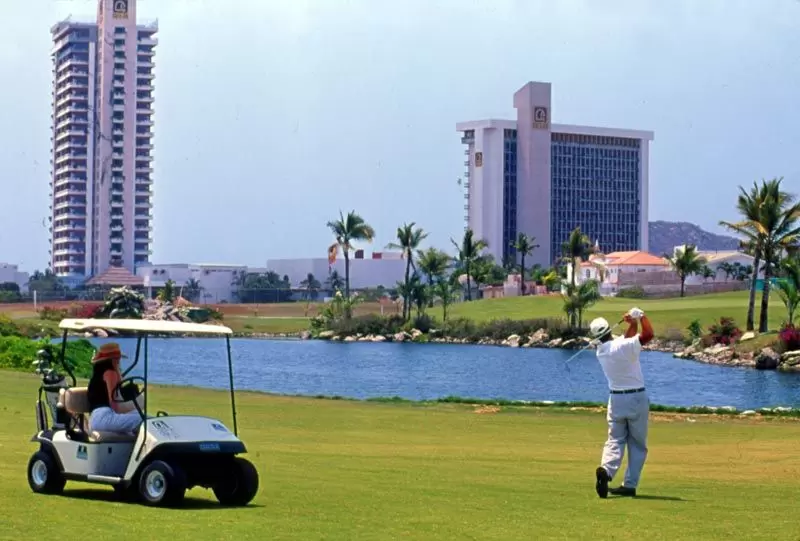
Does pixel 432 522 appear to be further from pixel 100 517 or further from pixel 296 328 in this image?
pixel 296 328

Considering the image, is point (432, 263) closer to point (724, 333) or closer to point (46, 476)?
point (724, 333)

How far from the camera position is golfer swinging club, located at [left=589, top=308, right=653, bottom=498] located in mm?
17031

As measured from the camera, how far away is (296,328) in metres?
164

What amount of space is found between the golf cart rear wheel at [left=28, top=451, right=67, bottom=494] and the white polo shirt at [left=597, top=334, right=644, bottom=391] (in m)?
6.32

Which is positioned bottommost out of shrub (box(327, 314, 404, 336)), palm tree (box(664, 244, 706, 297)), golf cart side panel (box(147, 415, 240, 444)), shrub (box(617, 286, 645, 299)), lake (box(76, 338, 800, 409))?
lake (box(76, 338, 800, 409))

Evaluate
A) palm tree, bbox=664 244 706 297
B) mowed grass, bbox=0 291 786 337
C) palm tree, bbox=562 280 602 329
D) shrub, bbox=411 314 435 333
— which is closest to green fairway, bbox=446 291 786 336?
mowed grass, bbox=0 291 786 337

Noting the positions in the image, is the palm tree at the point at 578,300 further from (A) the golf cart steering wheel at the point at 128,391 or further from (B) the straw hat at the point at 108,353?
(B) the straw hat at the point at 108,353

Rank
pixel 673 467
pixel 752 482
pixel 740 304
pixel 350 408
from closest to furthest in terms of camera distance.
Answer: pixel 752 482 → pixel 673 467 → pixel 350 408 → pixel 740 304

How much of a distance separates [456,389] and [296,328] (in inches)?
3850

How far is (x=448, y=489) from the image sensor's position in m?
18.0

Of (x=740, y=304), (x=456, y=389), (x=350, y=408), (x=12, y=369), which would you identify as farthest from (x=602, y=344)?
(x=740, y=304)

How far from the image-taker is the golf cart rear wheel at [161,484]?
596 inches

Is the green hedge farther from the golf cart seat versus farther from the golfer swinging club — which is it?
the golfer swinging club

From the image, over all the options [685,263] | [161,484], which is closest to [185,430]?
[161,484]
